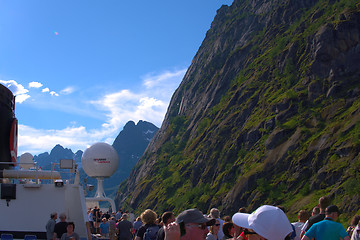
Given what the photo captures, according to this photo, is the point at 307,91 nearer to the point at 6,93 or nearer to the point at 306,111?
the point at 306,111

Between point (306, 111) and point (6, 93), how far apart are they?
4545cm

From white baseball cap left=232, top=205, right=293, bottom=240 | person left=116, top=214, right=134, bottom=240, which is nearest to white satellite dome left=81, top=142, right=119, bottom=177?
person left=116, top=214, right=134, bottom=240

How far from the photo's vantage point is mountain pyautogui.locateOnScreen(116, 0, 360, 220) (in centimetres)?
4788

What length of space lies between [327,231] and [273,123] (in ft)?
182

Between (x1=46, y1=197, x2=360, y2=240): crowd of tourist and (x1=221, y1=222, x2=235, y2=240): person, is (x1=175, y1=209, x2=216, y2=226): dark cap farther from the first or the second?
(x1=221, y1=222, x2=235, y2=240): person

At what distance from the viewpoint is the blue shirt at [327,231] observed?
6.14m

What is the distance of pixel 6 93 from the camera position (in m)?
18.6

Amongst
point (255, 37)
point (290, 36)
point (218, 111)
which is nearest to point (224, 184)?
point (218, 111)

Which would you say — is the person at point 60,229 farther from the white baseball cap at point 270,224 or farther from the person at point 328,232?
the white baseball cap at point 270,224

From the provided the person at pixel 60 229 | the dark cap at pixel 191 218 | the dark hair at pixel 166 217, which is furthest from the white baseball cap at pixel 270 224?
the person at pixel 60 229

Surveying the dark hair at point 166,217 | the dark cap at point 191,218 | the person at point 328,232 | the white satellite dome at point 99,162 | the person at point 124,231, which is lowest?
the person at point 124,231

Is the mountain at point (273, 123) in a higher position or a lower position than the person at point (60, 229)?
higher

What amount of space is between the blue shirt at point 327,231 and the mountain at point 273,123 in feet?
110

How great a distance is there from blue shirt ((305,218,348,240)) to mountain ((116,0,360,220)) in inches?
1324
